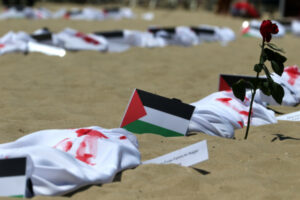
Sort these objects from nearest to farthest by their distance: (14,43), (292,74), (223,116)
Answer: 1. (223,116)
2. (292,74)
3. (14,43)

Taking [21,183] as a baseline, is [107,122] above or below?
below

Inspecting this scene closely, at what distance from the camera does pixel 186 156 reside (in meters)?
3.03

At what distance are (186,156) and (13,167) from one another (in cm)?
93

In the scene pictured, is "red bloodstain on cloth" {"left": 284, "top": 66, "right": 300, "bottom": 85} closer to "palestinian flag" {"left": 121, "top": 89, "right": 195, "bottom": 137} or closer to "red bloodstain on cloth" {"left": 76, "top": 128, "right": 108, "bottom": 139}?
"palestinian flag" {"left": 121, "top": 89, "right": 195, "bottom": 137}

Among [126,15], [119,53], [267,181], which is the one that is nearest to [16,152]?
[267,181]

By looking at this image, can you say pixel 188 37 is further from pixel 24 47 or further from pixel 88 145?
pixel 88 145

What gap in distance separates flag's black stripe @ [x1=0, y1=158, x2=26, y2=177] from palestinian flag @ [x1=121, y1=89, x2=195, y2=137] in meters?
1.08

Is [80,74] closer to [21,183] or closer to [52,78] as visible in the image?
[52,78]

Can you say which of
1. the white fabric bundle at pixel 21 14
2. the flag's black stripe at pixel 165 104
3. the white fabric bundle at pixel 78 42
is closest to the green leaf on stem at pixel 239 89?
the flag's black stripe at pixel 165 104

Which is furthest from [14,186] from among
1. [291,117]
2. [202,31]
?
[202,31]

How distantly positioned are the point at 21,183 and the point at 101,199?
0.38 meters

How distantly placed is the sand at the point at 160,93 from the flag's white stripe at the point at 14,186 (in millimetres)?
297

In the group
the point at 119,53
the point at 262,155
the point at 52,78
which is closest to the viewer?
the point at 262,155

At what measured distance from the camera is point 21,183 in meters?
2.61
